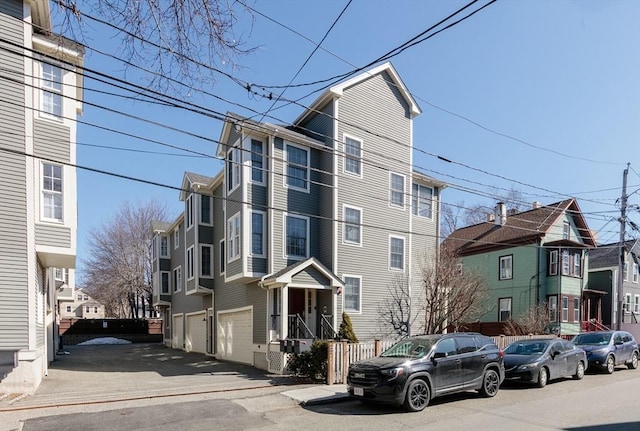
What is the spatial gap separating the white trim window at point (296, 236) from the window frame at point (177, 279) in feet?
47.5

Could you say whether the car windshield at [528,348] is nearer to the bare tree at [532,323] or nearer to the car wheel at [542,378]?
the car wheel at [542,378]

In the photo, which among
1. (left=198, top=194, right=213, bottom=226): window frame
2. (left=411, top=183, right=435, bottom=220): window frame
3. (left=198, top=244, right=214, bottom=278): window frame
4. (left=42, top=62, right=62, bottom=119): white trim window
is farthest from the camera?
(left=198, top=194, right=213, bottom=226): window frame

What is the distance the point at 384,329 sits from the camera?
1950 centimetres

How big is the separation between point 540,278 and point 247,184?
20935mm

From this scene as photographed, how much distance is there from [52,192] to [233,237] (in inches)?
276

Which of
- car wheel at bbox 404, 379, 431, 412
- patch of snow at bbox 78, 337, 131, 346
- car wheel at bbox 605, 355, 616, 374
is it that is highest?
car wheel at bbox 404, 379, 431, 412

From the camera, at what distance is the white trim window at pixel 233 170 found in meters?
18.2

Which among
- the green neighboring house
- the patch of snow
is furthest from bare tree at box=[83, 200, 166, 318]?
the green neighboring house

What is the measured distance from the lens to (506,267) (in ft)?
102

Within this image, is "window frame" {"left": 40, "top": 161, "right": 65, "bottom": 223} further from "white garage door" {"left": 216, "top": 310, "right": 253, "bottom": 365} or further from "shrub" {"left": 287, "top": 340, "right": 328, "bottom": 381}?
"white garage door" {"left": 216, "top": 310, "right": 253, "bottom": 365}

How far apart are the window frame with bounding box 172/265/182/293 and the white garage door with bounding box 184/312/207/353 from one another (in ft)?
8.82

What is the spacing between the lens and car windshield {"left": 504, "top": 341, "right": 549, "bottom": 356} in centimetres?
1360

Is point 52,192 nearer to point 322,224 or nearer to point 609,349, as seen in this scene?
point 322,224

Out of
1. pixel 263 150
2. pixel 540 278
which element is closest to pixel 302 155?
pixel 263 150
